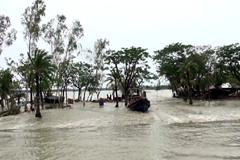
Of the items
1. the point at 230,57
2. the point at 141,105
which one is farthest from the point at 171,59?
the point at 141,105

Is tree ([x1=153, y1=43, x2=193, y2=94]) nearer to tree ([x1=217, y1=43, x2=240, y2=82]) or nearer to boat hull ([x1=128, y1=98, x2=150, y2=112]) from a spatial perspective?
tree ([x1=217, y1=43, x2=240, y2=82])

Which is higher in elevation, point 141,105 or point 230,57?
point 230,57

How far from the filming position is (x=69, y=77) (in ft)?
199

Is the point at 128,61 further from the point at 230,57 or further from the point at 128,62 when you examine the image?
the point at 230,57

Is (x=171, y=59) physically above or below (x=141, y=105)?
above

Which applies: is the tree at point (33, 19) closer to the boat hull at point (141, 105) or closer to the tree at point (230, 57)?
the boat hull at point (141, 105)

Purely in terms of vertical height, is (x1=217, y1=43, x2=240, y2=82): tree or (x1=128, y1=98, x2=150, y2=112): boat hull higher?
(x1=217, y1=43, x2=240, y2=82): tree

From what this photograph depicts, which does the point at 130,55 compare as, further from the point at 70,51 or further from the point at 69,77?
the point at 69,77

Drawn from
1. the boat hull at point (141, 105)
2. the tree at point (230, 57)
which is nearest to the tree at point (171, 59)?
the tree at point (230, 57)

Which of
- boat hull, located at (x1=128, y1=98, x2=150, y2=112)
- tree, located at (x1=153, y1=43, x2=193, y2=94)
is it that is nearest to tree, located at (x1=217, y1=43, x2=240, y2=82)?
tree, located at (x1=153, y1=43, x2=193, y2=94)

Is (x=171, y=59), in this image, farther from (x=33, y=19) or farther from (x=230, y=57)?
(x=33, y=19)

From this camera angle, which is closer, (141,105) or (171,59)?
(141,105)

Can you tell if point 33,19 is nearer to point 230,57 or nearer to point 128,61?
point 128,61

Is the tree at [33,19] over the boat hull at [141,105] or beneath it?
over
